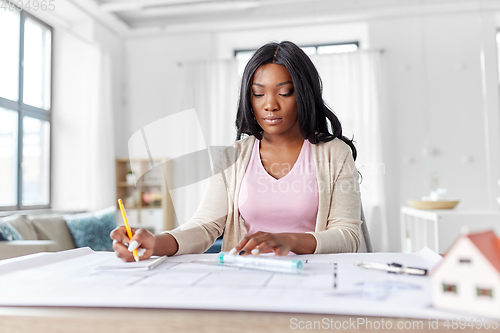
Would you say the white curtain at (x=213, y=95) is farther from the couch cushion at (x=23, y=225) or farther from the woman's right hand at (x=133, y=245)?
the woman's right hand at (x=133, y=245)

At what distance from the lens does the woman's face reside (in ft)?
3.67

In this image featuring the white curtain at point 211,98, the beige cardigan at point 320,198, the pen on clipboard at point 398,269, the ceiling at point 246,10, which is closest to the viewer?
the pen on clipboard at point 398,269

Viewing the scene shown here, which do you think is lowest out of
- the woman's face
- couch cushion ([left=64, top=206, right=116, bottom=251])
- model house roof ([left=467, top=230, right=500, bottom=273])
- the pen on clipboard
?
couch cushion ([left=64, top=206, right=116, bottom=251])

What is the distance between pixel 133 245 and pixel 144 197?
4109 millimetres

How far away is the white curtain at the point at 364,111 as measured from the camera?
440 centimetres

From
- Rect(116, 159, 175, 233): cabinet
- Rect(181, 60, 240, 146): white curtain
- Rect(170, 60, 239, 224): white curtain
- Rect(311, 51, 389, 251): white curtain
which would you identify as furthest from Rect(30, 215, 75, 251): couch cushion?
Rect(311, 51, 389, 251): white curtain

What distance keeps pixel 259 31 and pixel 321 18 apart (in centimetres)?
72

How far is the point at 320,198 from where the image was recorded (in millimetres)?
1134

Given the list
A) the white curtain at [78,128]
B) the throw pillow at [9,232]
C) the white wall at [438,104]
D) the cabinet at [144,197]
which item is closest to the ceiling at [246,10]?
the white wall at [438,104]

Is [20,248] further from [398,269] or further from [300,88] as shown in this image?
[398,269]

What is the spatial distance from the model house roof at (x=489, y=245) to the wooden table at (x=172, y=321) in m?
0.07

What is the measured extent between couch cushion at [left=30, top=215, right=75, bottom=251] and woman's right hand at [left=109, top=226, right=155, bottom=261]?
8.38 feet

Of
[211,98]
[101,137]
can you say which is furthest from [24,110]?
[211,98]

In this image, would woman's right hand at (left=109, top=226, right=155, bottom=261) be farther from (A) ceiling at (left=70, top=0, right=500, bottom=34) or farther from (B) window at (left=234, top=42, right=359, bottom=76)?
(B) window at (left=234, top=42, right=359, bottom=76)
